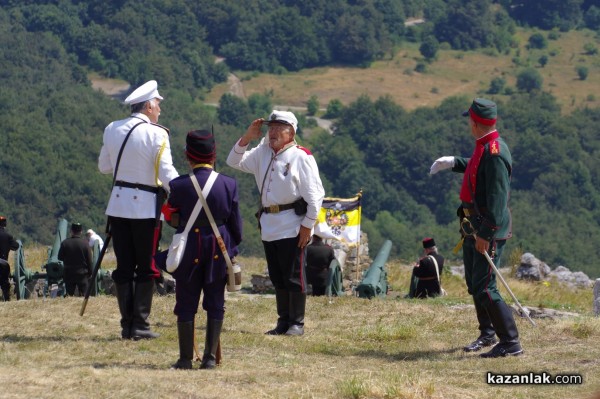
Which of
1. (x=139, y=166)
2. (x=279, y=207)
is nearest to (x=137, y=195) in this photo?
(x=139, y=166)

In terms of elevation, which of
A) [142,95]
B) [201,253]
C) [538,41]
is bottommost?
[201,253]

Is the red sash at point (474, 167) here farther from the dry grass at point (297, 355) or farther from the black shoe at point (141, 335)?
the black shoe at point (141, 335)

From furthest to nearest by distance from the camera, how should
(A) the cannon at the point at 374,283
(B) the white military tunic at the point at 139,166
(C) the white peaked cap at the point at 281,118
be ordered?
(A) the cannon at the point at 374,283, (C) the white peaked cap at the point at 281,118, (B) the white military tunic at the point at 139,166

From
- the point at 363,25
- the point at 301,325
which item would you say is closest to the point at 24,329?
the point at 301,325

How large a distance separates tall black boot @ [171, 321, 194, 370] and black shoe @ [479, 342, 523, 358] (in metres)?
2.23

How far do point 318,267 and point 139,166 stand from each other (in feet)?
18.0

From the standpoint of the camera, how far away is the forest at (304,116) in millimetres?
85250

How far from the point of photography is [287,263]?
12094 millimetres

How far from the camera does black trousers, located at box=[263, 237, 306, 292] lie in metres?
12.1

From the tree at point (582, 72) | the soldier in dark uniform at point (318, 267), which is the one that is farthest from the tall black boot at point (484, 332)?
the tree at point (582, 72)

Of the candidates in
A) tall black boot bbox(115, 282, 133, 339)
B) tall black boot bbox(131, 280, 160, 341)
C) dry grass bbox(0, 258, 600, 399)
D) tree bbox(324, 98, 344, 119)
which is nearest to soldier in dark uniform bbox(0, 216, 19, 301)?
dry grass bbox(0, 258, 600, 399)

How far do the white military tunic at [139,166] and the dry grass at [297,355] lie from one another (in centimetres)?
98

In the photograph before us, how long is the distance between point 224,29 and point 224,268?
150 m

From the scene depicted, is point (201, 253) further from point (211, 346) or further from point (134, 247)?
point (134, 247)
